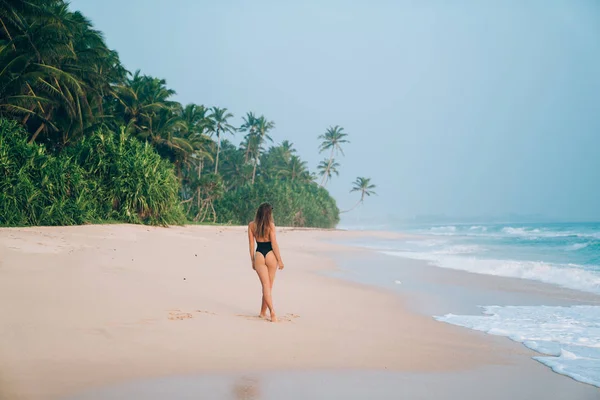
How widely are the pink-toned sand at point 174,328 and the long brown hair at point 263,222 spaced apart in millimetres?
1056

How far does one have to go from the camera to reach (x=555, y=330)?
593 centimetres

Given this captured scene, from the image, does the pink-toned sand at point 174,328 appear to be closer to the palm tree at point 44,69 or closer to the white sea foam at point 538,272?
the white sea foam at point 538,272

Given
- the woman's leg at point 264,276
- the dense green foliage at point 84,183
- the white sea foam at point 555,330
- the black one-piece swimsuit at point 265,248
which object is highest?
the dense green foliage at point 84,183

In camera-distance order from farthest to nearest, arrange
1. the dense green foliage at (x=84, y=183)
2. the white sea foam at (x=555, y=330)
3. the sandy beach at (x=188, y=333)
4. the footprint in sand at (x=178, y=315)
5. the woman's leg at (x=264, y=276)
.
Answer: the dense green foliage at (x=84, y=183) → the woman's leg at (x=264, y=276) → the footprint in sand at (x=178, y=315) → the white sea foam at (x=555, y=330) → the sandy beach at (x=188, y=333)

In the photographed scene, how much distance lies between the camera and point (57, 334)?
4328 mm

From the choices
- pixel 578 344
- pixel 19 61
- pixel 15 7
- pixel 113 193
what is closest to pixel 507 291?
pixel 578 344

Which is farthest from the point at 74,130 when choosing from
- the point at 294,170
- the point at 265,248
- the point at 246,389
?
the point at 294,170

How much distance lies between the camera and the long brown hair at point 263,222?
5.78 m

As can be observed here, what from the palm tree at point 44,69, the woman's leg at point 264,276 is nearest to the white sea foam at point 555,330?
the woman's leg at point 264,276

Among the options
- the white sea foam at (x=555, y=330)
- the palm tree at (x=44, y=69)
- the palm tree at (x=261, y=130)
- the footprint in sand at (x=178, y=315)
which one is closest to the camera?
the white sea foam at (x=555, y=330)

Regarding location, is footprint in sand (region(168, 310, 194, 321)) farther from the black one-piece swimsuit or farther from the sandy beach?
the black one-piece swimsuit

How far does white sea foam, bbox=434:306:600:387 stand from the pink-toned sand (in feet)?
1.58

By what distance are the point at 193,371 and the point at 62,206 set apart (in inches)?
602

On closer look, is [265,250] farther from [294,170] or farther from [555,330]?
[294,170]
